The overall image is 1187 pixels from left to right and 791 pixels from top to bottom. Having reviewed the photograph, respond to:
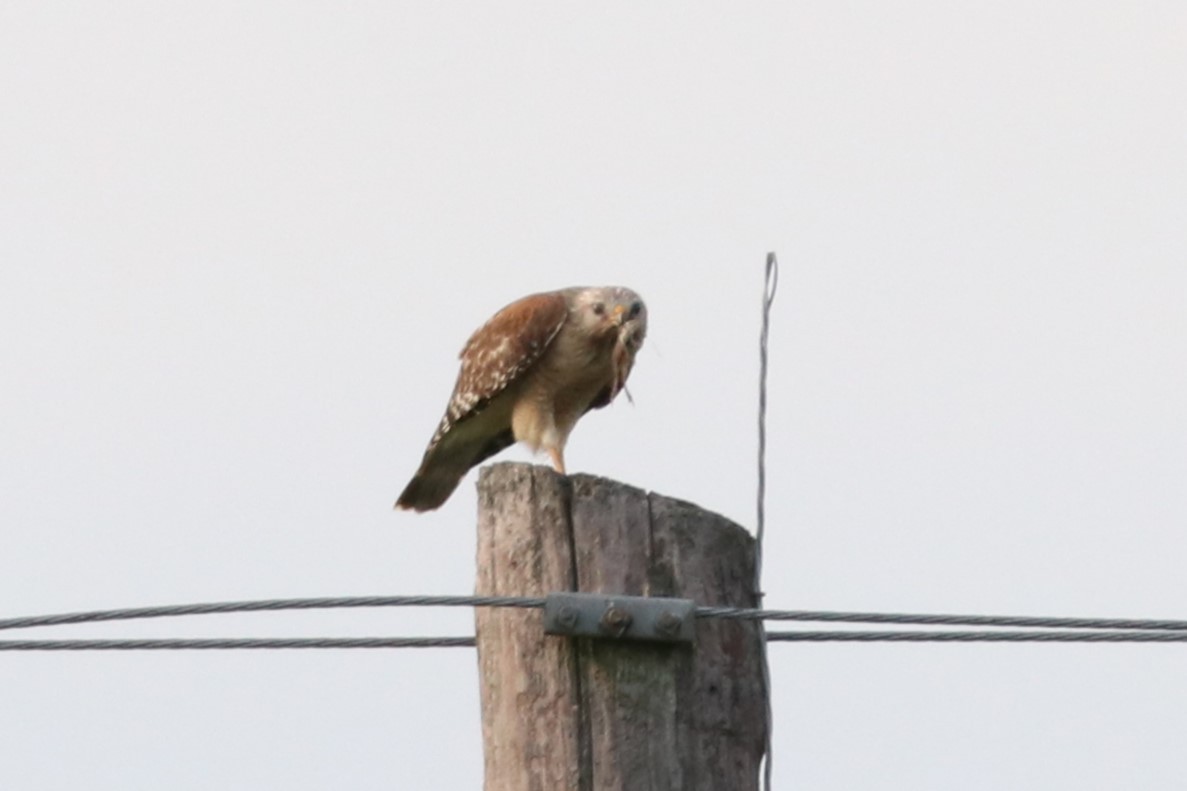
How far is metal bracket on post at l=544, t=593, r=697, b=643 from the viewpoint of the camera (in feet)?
12.3

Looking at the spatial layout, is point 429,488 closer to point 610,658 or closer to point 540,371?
point 540,371

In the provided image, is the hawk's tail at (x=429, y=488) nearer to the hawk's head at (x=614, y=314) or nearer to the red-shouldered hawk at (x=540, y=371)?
the red-shouldered hawk at (x=540, y=371)

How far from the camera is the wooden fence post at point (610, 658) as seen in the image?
3.73 metres

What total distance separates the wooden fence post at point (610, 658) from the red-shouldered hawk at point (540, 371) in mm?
4687

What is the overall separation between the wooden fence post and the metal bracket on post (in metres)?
0.05

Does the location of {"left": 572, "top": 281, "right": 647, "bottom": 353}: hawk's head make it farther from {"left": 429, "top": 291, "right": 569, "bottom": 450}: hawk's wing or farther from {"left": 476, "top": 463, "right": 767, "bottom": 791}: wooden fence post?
{"left": 476, "top": 463, "right": 767, "bottom": 791}: wooden fence post

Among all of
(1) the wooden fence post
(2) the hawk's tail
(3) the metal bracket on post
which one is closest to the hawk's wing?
(2) the hawk's tail

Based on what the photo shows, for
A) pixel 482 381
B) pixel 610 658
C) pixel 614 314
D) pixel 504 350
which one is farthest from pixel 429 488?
pixel 610 658

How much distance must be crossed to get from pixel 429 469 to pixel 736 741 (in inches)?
203

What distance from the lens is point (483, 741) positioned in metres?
3.84

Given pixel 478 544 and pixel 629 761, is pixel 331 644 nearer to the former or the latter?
pixel 478 544

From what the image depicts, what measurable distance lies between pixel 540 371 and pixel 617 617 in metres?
5.06

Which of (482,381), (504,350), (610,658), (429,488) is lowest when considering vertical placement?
(610,658)

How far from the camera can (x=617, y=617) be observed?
12.3 feet
